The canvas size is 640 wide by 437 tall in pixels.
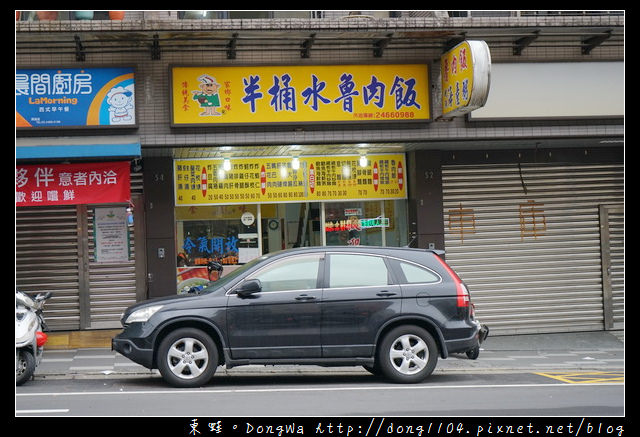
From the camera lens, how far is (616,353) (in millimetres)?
13938

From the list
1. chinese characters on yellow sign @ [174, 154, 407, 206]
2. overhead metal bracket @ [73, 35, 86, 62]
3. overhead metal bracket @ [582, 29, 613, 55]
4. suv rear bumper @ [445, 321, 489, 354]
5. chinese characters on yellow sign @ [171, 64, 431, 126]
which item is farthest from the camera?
chinese characters on yellow sign @ [174, 154, 407, 206]

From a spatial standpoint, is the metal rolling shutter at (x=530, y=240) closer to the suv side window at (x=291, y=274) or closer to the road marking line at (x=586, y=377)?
the road marking line at (x=586, y=377)

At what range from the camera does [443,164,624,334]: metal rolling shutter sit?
15.4 m

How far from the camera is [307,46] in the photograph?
45.2ft

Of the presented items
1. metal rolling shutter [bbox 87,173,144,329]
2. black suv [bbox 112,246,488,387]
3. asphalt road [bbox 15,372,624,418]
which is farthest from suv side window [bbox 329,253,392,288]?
metal rolling shutter [bbox 87,173,144,329]

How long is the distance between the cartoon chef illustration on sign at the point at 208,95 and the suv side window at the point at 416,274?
5.08 m

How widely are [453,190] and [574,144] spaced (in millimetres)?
2472

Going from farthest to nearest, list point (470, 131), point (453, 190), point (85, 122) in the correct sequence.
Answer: point (453, 190)
point (470, 131)
point (85, 122)

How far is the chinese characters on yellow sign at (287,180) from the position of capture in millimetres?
14773

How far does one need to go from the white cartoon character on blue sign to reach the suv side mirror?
4.93m

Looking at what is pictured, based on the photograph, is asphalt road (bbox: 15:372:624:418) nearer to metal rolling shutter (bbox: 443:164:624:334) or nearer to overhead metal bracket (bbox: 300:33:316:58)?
metal rolling shutter (bbox: 443:164:624:334)

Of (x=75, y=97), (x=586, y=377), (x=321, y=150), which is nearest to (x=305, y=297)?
(x=586, y=377)
